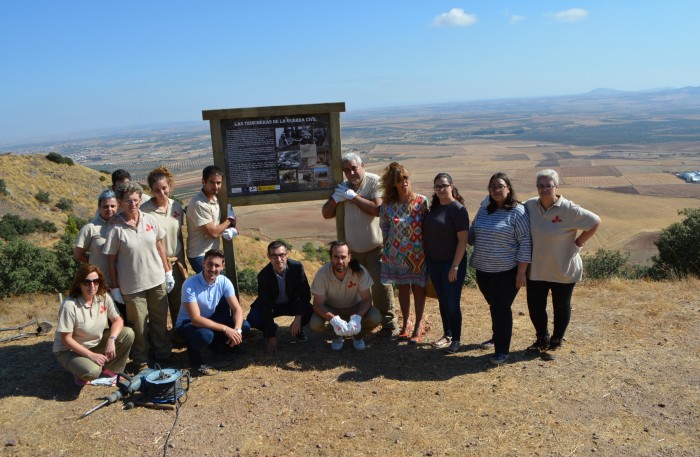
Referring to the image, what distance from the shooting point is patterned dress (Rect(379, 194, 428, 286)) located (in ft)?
17.5

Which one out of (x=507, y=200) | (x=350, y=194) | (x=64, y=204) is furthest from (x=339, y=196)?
(x=64, y=204)

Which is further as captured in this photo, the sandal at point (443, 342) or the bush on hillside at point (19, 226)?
the bush on hillside at point (19, 226)

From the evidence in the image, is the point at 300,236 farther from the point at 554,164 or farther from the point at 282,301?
the point at 554,164

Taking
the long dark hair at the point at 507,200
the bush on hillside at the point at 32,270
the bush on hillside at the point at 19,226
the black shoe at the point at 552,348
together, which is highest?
the long dark hair at the point at 507,200

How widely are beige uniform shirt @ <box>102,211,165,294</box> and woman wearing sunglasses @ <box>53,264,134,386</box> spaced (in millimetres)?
247

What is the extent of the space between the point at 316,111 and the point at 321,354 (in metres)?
2.72

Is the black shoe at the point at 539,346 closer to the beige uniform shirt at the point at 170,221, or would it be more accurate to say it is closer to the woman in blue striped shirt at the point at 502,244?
the woman in blue striped shirt at the point at 502,244

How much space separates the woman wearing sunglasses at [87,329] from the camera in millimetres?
4566

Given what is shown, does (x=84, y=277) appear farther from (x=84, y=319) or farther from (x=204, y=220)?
(x=204, y=220)

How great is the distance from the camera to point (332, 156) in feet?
19.9

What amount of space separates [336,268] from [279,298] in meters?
0.79

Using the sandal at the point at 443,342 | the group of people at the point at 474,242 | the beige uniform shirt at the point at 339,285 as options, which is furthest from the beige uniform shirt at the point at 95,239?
the sandal at the point at 443,342

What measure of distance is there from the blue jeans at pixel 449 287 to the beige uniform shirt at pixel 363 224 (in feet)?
2.33

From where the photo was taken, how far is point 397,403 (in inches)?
176
